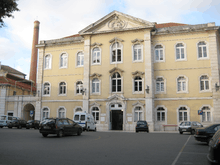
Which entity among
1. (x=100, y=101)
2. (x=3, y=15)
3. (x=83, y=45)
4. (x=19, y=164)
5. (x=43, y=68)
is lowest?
(x=19, y=164)

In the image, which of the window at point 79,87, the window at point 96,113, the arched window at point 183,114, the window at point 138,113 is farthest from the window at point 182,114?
the window at point 79,87

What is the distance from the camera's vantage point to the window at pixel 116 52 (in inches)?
1326

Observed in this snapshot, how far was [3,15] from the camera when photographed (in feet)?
34.8

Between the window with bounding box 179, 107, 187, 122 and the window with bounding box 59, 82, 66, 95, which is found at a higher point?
the window with bounding box 59, 82, 66, 95

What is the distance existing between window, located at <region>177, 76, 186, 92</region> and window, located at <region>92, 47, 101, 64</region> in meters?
11.2

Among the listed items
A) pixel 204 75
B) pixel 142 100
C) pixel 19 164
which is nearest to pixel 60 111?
pixel 142 100

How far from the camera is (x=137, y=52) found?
33.0 meters

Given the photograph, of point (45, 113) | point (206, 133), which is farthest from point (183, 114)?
point (45, 113)

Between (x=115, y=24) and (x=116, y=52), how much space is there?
402cm

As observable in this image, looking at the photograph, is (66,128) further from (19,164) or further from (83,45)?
(83,45)

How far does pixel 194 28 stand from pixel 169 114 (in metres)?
11.4

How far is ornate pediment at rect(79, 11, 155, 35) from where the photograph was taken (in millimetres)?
32875

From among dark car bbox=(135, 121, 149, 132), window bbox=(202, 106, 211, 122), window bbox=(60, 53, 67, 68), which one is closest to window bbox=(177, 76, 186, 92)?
window bbox=(202, 106, 211, 122)

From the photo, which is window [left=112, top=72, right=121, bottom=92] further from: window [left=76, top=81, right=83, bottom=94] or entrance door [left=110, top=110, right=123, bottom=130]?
window [left=76, top=81, right=83, bottom=94]
